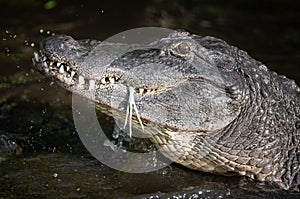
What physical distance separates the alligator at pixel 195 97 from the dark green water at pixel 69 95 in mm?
250

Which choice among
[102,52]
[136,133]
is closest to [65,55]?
[102,52]

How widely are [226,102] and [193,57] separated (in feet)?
1.37

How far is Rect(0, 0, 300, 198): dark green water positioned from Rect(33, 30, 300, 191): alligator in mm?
250

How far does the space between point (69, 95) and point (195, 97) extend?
2587mm

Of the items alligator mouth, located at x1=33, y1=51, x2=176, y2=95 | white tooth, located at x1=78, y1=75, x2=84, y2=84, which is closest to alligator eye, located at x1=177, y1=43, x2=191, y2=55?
alligator mouth, located at x1=33, y1=51, x2=176, y2=95

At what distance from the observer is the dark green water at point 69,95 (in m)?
5.02

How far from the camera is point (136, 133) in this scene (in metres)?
5.14

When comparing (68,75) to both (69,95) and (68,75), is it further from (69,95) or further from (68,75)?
(69,95)

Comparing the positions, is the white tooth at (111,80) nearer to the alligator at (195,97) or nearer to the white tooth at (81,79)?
the alligator at (195,97)

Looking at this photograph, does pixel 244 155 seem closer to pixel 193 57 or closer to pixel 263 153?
pixel 263 153

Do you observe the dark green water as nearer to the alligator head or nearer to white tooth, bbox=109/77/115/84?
the alligator head

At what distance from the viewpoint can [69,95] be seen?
7.14 m

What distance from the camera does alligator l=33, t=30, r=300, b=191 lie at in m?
4.57

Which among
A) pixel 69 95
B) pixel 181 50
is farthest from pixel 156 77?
pixel 69 95
